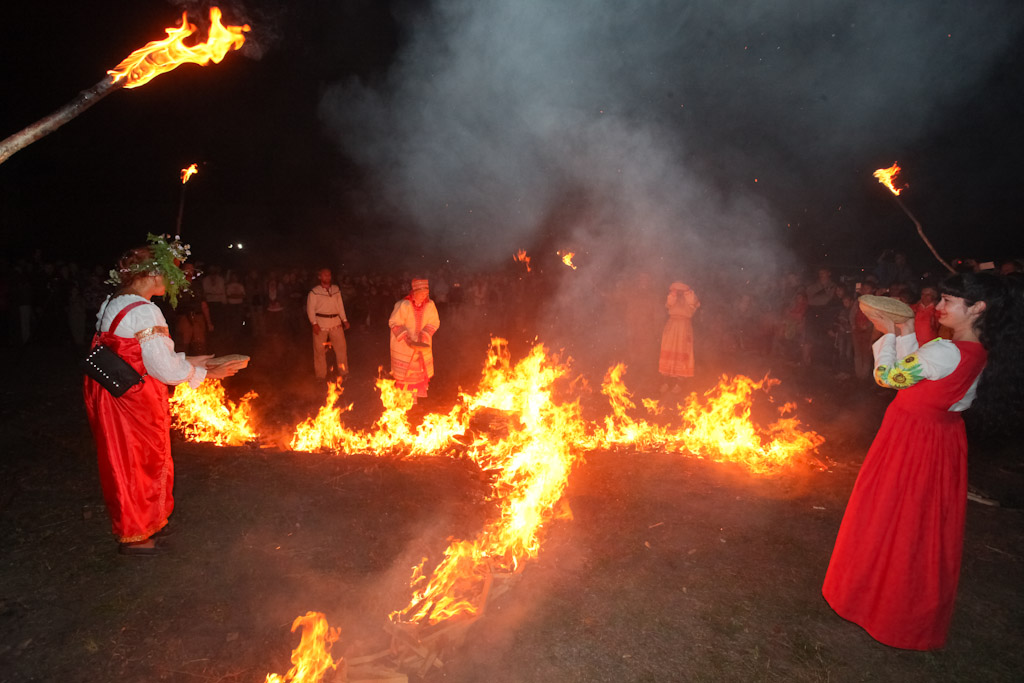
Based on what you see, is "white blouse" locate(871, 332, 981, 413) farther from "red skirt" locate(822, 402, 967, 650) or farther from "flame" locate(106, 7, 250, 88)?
"flame" locate(106, 7, 250, 88)

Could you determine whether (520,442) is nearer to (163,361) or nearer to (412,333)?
(412,333)

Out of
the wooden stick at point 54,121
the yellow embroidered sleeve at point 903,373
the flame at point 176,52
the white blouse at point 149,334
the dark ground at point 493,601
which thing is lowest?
the dark ground at point 493,601

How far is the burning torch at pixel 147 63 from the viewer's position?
2.23 m

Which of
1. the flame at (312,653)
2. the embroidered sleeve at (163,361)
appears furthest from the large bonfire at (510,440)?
the embroidered sleeve at (163,361)

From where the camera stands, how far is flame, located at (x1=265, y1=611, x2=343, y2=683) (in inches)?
111

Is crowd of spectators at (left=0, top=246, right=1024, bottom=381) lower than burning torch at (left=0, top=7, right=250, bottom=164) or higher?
lower

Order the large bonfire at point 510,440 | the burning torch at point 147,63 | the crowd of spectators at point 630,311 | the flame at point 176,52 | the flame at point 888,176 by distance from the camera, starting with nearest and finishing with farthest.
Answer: the burning torch at point 147,63 < the flame at point 176,52 < the large bonfire at point 510,440 < the flame at point 888,176 < the crowd of spectators at point 630,311

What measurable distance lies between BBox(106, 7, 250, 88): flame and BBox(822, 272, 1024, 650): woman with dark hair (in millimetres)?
→ 4420

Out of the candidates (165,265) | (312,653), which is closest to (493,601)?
(312,653)

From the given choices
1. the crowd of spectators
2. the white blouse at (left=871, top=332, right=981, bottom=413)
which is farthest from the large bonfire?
the crowd of spectators

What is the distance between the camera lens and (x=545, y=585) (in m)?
3.82

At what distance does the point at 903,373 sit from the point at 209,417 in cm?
723

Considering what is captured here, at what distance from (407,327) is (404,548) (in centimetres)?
398

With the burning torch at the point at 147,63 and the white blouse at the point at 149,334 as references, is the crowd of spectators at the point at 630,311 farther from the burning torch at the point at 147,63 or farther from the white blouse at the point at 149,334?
the burning torch at the point at 147,63
